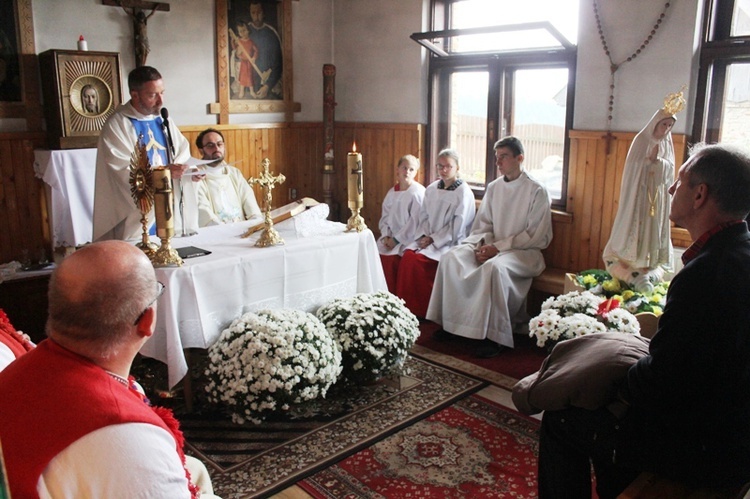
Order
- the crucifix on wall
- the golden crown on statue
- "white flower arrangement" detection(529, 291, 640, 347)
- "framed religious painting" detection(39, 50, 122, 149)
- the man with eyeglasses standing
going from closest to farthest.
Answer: the man with eyeglasses standing → "white flower arrangement" detection(529, 291, 640, 347) → the golden crown on statue → "framed religious painting" detection(39, 50, 122, 149) → the crucifix on wall

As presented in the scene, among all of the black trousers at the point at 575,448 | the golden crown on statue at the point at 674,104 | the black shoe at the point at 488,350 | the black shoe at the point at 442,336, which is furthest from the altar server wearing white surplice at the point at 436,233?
the black trousers at the point at 575,448

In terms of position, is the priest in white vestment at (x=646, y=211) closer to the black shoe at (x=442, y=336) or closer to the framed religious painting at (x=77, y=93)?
the black shoe at (x=442, y=336)

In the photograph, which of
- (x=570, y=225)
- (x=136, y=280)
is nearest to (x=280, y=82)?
(x=570, y=225)

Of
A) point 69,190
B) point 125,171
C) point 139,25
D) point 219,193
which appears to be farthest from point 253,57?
point 125,171

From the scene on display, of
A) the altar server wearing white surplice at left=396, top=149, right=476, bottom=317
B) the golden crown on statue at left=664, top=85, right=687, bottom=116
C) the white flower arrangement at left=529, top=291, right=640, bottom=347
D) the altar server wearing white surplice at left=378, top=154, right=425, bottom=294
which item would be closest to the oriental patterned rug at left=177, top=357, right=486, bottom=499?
the white flower arrangement at left=529, top=291, right=640, bottom=347

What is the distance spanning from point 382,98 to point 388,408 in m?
3.96

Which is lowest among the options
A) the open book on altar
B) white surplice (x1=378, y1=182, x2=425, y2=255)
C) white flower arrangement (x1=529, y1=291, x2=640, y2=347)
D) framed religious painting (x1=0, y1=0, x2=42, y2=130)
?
white flower arrangement (x1=529, y1=291, x2=640, y2=347)

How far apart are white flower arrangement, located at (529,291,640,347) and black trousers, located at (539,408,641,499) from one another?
123 cm

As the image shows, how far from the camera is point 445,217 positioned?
5.86m

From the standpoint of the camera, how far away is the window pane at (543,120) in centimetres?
571

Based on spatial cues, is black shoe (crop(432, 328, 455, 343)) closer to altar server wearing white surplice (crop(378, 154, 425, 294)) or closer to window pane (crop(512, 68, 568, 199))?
altar server wearing white surplice (crop(378, 154, 425, 294))

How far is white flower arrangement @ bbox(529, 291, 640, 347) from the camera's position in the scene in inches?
146

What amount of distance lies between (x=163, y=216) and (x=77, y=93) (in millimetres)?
2399

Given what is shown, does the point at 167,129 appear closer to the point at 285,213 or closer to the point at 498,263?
the point at 285,213
